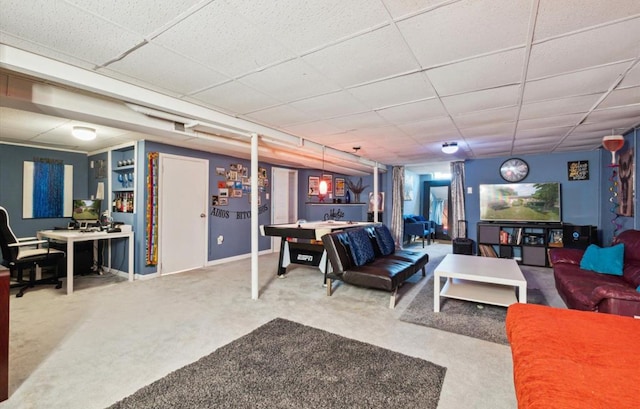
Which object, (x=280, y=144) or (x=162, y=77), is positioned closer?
(x=162, y=77)

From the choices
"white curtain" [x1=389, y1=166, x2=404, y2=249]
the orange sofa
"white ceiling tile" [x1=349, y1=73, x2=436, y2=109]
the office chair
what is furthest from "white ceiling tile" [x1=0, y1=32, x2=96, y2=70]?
"white curtain" [x1=389, y1=166, x2=404, y2=249]

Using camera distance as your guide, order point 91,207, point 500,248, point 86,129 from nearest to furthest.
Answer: point 86,129
point 91,207
point 500,248

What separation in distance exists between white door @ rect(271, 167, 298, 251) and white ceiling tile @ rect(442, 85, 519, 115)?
444cm

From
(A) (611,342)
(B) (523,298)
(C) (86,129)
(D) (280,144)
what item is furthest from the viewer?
(D) (280,144)

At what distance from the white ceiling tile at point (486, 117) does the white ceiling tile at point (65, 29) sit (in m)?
3.27

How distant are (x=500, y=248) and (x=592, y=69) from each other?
4.58 metres

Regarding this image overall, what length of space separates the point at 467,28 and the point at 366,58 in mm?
652

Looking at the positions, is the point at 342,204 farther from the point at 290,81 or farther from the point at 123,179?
the point at 290,81

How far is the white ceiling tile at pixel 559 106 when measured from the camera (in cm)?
283

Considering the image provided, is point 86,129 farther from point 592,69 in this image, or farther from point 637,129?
point 637,129

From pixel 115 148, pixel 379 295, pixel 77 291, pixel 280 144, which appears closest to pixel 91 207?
pixel 115 148

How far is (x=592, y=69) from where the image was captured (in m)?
2.21

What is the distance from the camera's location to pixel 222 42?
1883 millimetres

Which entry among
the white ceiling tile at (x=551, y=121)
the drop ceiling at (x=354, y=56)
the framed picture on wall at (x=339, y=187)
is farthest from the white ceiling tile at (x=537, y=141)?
the framed picture on wall at (x=339, y=187)
